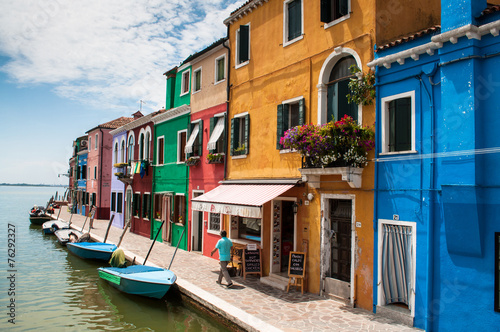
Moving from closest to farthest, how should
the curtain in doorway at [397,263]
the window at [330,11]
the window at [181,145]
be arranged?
the curtain in doorway at [397,263] → the window at [330,11] → the window at [181,145]

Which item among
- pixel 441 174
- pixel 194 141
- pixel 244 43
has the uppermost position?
pixel 244 43

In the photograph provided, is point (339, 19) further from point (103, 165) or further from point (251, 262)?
point (103, 165)

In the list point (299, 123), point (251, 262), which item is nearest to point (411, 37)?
point (299, 123)

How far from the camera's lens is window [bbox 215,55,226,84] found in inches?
606

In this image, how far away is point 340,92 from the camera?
995cm

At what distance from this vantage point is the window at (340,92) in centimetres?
969

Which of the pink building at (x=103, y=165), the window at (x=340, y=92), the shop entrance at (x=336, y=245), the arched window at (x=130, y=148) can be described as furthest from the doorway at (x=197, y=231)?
the pink building at (x=103, y=165)

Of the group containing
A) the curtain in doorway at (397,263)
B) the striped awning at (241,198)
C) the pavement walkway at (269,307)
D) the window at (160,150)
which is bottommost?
the pavement walkway at (269,307)

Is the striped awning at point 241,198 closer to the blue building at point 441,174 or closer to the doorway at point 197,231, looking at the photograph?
the blue building at point 441,174

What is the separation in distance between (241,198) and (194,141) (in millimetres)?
6162

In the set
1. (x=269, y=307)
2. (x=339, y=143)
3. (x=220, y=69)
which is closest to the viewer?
(x=339, y=143)

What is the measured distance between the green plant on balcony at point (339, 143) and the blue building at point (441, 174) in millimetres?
339

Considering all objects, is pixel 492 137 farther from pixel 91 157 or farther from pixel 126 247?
pixel 91 157

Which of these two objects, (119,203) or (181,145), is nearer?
(181,145)
